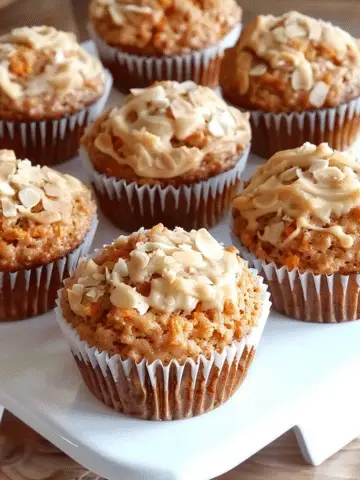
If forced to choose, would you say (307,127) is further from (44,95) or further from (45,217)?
(45,217)

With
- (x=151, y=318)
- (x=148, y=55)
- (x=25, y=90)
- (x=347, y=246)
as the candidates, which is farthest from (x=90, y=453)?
(x=148, y=55)

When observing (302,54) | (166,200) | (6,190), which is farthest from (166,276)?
(302,54)

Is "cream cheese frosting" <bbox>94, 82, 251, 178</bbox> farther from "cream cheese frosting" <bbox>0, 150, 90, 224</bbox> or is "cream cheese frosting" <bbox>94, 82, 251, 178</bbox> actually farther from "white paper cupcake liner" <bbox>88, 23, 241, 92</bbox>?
"white paper cupcake liner" <bbox>88, 23, 241, 92</bbox>

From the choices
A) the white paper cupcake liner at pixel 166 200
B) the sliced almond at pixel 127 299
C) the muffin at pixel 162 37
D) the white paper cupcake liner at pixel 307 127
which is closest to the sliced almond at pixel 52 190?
the white paper cupcake liner at pixel 166 200

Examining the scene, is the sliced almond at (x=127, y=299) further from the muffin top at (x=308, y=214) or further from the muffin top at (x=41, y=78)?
the muffin top at (x=41, y=78)

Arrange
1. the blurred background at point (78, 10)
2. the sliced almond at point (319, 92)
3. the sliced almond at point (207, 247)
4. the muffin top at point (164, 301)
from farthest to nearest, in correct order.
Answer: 1. the blurred background at point (78, 10)
2. the sliced almond at point (319, 92)
3. the sliced almond at point (207, 247)
4. the muffin top at point (164, 301)

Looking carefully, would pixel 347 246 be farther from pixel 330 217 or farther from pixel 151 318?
pixel 151 318

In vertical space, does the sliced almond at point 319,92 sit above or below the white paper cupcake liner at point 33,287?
above
